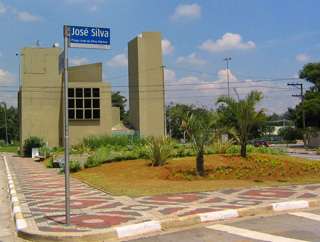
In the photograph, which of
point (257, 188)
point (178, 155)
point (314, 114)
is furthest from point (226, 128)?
point (314, 114)

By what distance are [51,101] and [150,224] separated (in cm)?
3330

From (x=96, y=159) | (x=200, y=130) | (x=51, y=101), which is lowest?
(x=96, y=159)

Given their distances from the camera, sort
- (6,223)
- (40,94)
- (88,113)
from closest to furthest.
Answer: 1. (6,223)
2. (88,113)
3. (40,94)

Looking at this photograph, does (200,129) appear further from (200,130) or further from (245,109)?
(245,109)

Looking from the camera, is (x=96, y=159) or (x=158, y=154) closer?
(x=158, y=154)

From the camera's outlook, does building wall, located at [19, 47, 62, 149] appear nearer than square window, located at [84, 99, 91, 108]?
Yes

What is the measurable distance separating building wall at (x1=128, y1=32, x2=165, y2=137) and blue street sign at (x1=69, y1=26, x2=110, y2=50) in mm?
31677

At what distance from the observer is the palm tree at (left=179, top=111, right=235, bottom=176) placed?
43.0 ft

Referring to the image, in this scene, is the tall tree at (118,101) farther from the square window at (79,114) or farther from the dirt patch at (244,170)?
the dirt patch at (244,170)

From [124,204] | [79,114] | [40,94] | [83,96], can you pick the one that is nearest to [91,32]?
[124,204]

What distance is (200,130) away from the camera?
43.2 feet

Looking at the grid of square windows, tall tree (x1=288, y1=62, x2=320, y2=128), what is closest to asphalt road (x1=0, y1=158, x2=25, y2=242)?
the grid of square windows

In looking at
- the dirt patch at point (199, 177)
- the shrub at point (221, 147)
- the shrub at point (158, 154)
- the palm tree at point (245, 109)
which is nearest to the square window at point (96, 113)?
the shrub at point (221, 147)

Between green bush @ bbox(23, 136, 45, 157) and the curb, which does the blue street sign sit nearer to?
the curb
